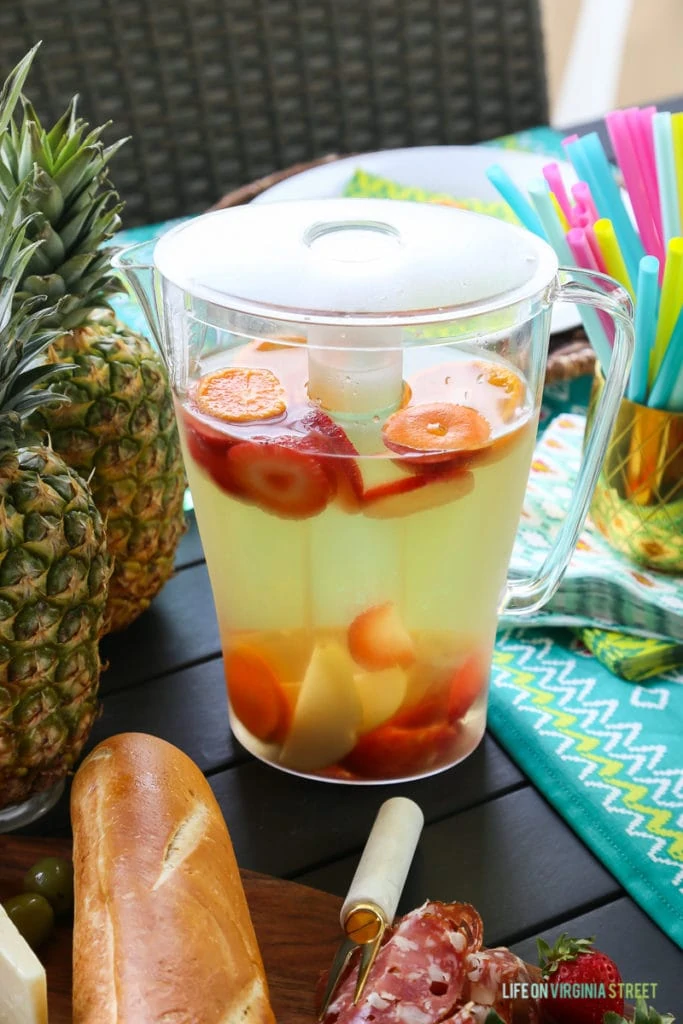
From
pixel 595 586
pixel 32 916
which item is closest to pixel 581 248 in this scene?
pixel 595 586

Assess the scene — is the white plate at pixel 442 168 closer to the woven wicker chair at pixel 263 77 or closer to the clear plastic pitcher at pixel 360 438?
the woven wicker chair at pixel 263 77

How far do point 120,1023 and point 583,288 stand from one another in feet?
1.63

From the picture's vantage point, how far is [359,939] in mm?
646

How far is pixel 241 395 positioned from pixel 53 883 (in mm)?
324

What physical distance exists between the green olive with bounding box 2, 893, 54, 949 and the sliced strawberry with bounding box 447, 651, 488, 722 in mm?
292

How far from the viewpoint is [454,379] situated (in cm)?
70

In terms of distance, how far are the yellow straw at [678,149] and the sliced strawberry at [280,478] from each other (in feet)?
1.30

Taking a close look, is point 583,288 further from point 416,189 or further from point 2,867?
point 416,189

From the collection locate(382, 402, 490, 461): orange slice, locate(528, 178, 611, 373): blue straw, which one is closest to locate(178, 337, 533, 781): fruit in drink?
locate(382, 402, 490, 461): orange slice

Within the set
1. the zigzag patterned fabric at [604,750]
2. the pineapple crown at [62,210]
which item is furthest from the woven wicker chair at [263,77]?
the zigzag patterned fabric at [604,750]

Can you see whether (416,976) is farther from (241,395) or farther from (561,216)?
(561,216)

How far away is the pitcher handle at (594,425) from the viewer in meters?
0.71

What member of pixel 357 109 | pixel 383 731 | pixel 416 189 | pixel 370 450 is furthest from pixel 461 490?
pixel 357 109

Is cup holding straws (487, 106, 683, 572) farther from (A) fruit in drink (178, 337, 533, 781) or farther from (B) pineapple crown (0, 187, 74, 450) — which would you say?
(B) pineapple crown (0, 187, 74, 450)
